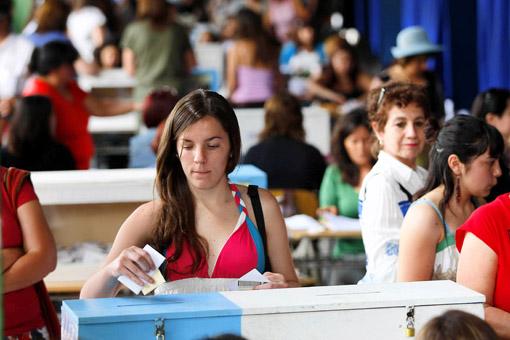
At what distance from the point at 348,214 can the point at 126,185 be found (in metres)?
1.72

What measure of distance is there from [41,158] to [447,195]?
10.1 feet

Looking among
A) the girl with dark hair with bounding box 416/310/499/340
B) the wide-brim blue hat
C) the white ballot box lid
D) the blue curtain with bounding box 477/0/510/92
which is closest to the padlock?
the girl with dark hair with bounding box 416/310/499/340

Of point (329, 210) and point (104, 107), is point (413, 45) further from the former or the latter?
point (104, 107)

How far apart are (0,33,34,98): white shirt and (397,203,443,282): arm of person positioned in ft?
14.5

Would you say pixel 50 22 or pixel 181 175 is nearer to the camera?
pixel 181 175

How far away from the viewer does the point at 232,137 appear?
2578 mm

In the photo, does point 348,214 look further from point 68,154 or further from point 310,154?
point 68,154

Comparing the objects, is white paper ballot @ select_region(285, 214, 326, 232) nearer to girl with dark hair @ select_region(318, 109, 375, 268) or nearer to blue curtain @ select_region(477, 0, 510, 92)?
girl with dark hair @ select_region(318, 109, 375, 268)

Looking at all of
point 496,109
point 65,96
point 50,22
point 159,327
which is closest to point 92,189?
point 159,327

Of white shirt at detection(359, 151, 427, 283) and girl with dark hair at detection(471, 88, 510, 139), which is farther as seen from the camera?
girl with dark hair at detection(471, 88, 510, 139)

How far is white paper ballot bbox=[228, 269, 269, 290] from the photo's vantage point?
2.34 metres

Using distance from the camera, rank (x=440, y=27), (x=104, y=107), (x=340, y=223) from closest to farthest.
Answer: (x=340, y=223), (x=104, y=107), (x=440, y=27)

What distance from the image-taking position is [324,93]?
9.34 meters

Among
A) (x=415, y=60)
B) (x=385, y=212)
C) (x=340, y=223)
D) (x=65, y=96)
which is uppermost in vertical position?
(x=415, y=60)
